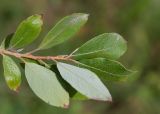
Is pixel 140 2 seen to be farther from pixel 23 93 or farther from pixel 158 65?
pixel 23 93

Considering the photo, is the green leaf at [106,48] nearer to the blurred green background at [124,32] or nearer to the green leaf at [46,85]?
the green leaf at [46,85]

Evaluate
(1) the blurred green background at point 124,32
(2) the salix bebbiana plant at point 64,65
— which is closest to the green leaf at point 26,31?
(2) the salix bebbiana plant at point 64,65

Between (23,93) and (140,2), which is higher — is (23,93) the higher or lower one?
the lower one

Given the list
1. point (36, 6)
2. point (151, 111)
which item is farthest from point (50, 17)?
point (151, 111)

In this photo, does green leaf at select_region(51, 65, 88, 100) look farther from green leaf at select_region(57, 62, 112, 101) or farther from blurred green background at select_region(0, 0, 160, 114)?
blurred green background at select_region(0, 0, 160, 114)

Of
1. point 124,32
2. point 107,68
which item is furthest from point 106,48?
point 124,32

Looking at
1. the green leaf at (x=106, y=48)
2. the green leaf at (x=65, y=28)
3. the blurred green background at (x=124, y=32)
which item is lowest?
the blurred green background at (x=124, y=32)

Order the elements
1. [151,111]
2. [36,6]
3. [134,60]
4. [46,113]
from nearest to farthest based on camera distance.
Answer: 1. [46,113]
2. [151,111]
3. [134,60]
4. [36,6]

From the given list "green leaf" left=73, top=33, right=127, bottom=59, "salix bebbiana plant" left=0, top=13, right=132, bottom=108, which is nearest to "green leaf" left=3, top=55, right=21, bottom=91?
"salix bebbiana plant" left=0, top=13, right=132, bottom=108
